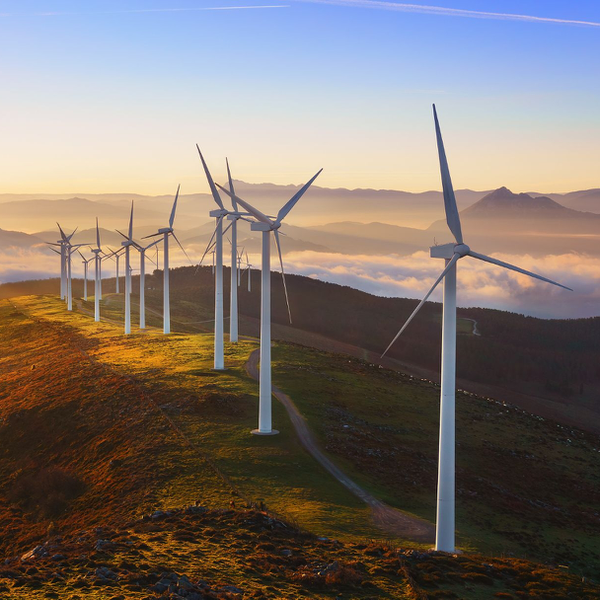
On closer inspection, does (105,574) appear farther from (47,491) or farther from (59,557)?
(47,491)

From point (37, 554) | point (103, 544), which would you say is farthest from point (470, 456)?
point (37, 554)

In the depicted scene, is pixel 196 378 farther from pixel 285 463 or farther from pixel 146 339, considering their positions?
pixel 146 339

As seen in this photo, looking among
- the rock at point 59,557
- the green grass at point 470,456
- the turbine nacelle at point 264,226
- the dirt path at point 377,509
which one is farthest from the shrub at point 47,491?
the turbine nacelle at point 264,226

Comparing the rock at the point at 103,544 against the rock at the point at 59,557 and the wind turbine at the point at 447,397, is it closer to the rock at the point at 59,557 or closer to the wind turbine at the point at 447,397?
the rock at the point at 59,557

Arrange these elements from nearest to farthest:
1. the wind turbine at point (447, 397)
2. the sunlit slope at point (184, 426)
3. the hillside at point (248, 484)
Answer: the hillside at point (248, 484), the wind turbine at point (447, 397), the sunlit slope at point (184, 426)

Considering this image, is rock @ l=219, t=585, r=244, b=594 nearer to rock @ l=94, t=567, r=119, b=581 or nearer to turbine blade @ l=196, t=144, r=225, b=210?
rock @ l=94, t=567, r=119, b=581

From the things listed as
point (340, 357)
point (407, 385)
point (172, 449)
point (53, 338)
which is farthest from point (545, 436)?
point (53, 338)
